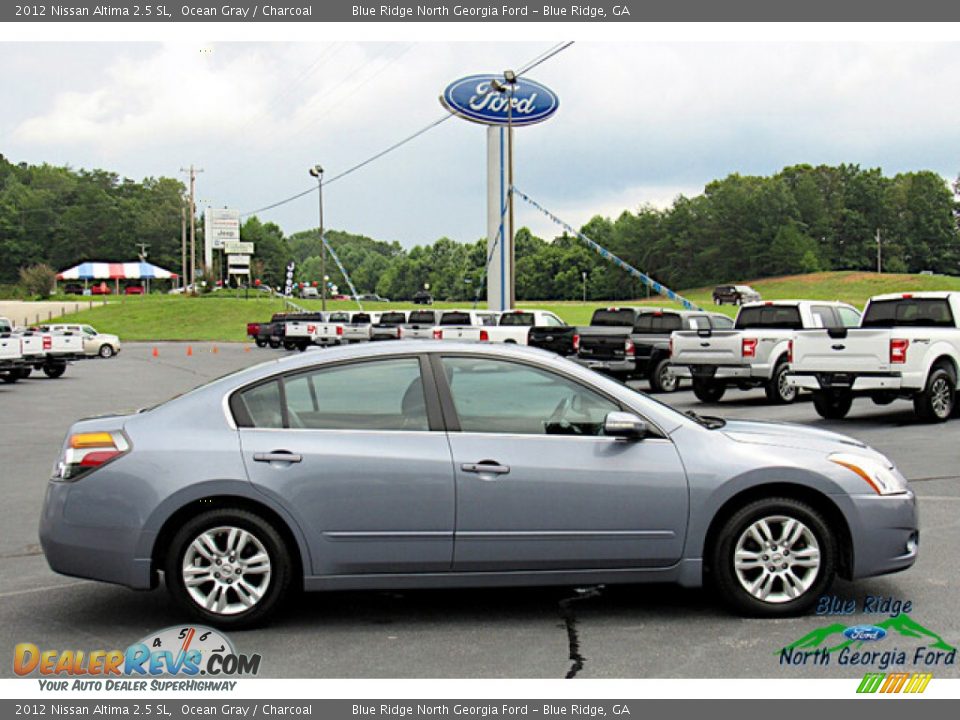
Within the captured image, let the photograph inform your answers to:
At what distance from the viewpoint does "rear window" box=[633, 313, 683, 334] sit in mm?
22438

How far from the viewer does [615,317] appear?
24.3m

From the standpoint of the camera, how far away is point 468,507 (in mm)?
5324

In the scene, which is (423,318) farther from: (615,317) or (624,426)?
(624,426)

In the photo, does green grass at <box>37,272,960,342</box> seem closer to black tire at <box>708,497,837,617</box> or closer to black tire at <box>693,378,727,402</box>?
black tire at <box>693,378,727,402</box>

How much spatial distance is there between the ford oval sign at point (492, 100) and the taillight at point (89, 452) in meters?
42.3

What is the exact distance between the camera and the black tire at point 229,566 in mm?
5297

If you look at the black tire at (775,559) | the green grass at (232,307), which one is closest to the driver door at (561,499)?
the black tire at (775,559)

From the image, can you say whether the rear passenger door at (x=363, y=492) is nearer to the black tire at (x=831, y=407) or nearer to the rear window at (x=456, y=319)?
the black tire at (x=831, y=407)

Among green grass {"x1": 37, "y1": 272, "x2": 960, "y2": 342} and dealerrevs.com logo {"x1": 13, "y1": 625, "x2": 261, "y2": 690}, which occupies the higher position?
green grass {"x1": 37, "y1": 272, "x2": 960, "y2": 342}

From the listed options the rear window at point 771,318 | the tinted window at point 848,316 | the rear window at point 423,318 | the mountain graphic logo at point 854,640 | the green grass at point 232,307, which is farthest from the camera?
the green grass at point 232,307

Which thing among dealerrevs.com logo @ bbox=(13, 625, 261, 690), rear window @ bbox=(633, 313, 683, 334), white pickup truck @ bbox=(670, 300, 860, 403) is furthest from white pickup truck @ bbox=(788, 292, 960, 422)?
dealerrevs.com logo @ bbox=(13, 625, 261, 690)

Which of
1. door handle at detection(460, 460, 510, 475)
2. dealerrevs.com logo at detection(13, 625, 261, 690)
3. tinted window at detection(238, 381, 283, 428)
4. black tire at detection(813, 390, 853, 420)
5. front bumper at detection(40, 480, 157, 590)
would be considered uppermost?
tinted window at detection(238, 381, 283, 428)

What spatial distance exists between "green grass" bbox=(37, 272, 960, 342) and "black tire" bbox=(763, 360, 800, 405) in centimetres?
5207
